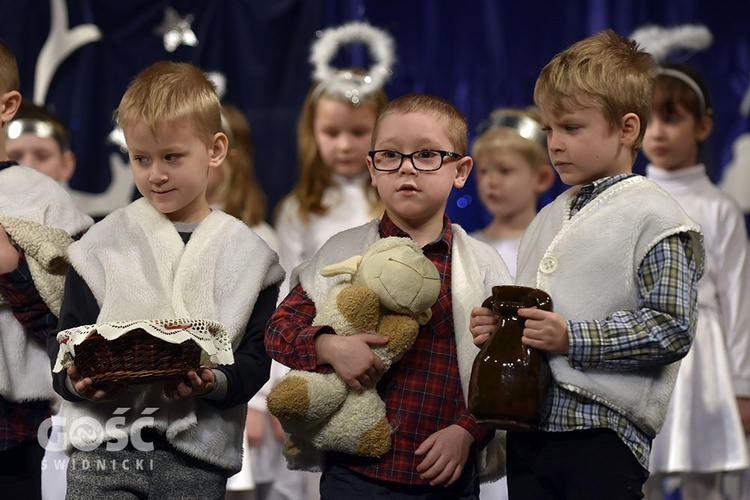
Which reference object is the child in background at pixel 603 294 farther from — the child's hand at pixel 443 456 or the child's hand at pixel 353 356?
the child's hand at pixel 353 356

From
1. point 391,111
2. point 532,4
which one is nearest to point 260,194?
point 532,4

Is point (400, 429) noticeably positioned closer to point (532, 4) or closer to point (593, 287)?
point (593, 287)

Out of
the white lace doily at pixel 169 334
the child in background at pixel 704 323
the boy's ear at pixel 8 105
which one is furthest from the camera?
the child in background at pixel 704 323

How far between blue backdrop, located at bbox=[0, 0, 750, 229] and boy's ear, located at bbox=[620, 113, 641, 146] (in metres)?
2.51

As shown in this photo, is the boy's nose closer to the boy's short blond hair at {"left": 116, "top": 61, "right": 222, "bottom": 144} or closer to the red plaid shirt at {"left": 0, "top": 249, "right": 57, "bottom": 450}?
the boy's short blond hair at {"left": 116, "top": 61, "right": 222, "bottom": 144}

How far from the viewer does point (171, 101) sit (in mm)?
2594

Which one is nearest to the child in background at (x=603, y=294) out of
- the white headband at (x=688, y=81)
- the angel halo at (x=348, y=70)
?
the white headband at (x=688, y=81)

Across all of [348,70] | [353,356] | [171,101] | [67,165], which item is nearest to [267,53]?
[348,70]

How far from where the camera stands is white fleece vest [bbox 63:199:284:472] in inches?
97.2

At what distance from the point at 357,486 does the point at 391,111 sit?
0.92 meters

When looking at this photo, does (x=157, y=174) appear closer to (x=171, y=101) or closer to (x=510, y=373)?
(x=171, y=101)

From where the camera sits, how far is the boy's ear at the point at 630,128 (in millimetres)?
2439

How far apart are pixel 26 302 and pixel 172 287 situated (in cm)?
43

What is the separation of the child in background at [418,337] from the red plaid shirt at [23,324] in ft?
2.07
